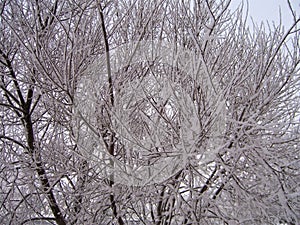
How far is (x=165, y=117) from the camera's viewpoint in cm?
251

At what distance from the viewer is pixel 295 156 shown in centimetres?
268

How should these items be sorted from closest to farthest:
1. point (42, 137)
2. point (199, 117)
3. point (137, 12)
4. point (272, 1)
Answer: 1. point (199, 117)
2. point (272, 1)
3. point (137, 12)
4. point (42, 137)

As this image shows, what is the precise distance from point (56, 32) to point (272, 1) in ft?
8.06

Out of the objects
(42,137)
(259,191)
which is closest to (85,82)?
(42,137)

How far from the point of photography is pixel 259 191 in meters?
2.61

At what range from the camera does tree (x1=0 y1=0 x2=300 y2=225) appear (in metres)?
2.23

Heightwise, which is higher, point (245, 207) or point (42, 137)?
point (42, 137)

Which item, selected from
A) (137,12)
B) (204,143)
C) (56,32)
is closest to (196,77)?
(204,143)

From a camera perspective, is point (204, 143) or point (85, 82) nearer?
point (204, 143)

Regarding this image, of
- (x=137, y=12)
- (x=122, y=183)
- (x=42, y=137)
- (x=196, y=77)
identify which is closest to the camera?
(x=196, y=77)

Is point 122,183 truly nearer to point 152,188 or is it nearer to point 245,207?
point 152,188

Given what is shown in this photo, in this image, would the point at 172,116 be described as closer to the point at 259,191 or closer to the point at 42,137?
the point at 259,191

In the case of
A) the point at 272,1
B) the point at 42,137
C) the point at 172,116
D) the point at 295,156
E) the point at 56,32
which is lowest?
the point at 295,156

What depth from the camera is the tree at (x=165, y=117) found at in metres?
2.23
